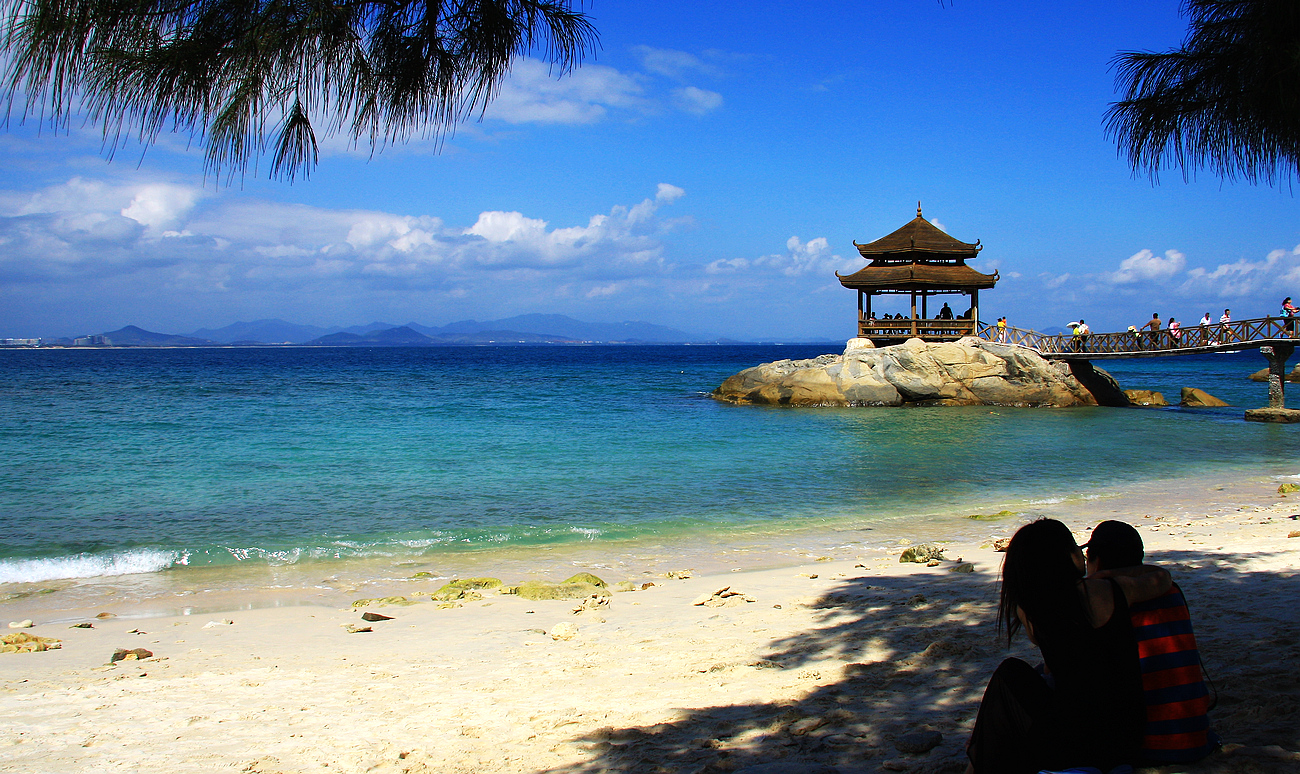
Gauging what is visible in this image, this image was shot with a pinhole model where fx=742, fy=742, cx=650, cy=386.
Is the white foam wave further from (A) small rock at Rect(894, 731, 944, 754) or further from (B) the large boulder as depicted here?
(B) the large boulder

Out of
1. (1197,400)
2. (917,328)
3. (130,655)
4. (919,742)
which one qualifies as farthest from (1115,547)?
(1197,400)

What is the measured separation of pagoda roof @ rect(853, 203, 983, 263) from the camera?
3278 cm

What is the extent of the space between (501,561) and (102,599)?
4.24m

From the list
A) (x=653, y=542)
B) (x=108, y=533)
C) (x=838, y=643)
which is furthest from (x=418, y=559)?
(x=838, y=643)

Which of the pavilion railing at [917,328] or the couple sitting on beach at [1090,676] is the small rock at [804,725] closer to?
the couple sitting on beach at [1090,676]

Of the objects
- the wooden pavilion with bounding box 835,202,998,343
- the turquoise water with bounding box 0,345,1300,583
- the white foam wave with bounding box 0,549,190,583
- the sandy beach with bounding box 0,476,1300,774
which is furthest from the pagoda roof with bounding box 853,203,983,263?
the white foam wave with bounding box 0,549,190,583

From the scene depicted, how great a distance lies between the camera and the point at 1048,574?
2.73 meters

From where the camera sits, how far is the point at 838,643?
17.6ft

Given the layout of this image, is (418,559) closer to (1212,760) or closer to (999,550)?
(999,550)

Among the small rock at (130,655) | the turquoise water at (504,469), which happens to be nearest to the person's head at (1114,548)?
the small rock at (130,655)

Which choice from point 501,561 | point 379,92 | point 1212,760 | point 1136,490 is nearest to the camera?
point 1212,760

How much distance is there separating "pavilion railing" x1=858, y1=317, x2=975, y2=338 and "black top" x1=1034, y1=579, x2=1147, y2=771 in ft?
102

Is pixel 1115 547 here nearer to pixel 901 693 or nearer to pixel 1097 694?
pixel 1097 694

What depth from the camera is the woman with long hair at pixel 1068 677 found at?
2703mm
